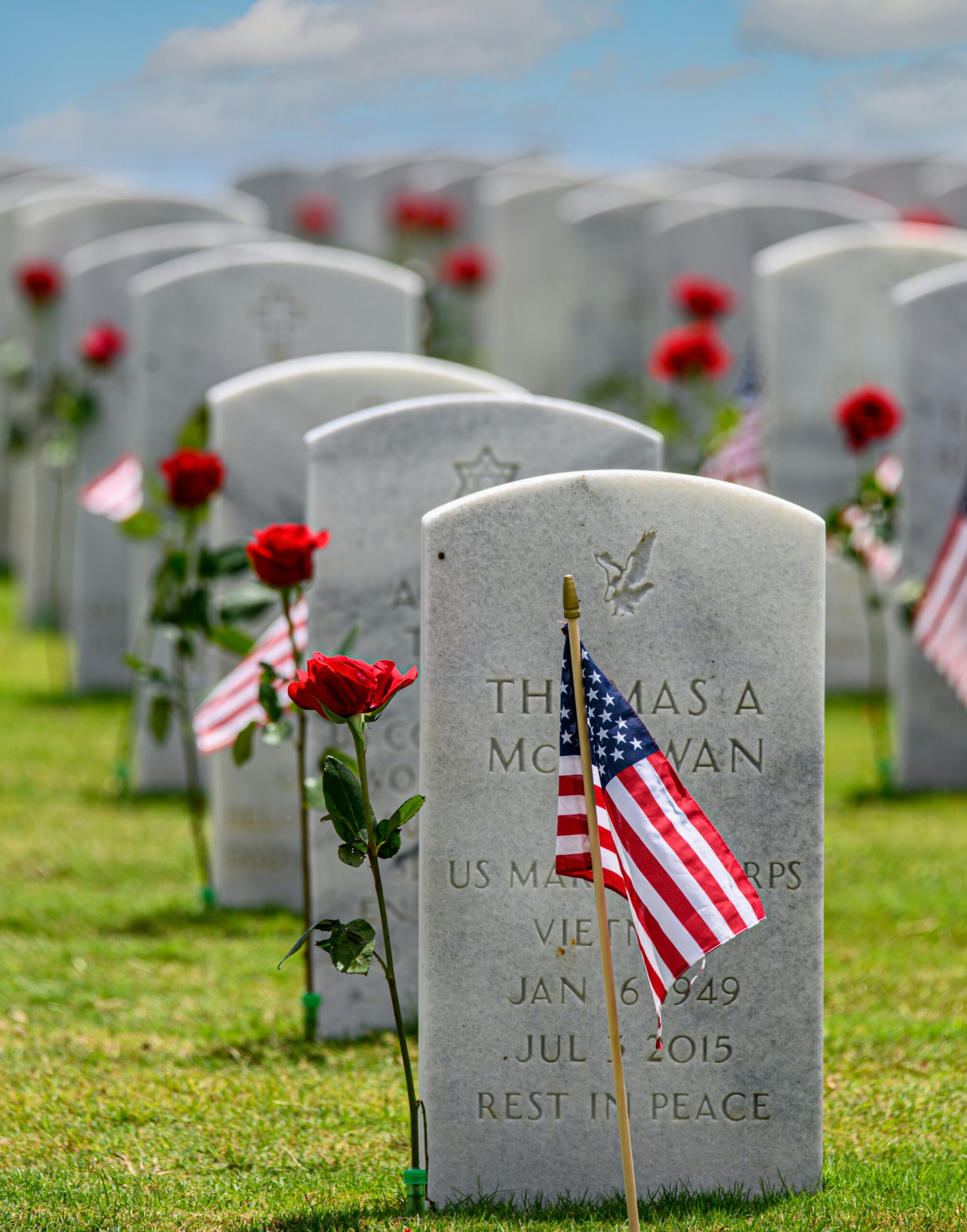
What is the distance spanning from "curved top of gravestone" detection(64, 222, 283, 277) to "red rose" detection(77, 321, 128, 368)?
0.40m

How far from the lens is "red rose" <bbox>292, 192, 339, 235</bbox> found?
574 inches

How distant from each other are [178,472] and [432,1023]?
6.76 ft

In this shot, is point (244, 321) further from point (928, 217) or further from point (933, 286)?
point (928, 217)

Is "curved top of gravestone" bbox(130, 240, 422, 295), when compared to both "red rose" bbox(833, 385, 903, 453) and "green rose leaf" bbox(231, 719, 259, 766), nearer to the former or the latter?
"red rose" bbox(833, 385, 903, 453)

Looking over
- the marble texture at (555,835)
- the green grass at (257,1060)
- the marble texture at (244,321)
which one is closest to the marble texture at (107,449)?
the marble texture at (244,321)

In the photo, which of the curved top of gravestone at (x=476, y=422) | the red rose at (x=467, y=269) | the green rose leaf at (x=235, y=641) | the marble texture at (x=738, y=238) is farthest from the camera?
the red rose at (x=467, y=269)

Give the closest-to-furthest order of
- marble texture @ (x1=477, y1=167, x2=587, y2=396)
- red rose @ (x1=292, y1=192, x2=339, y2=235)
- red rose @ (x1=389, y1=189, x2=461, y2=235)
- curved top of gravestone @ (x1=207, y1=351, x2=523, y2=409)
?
curved top of gravestone @ (x1=207, y1=351, x2=523, y2=409), marble texture @ (x1=477, y1=167, x2=587, y2=396), red rose @ (x1=389, y1=189, x2=461, y2=235), red rose @ (x1=292, y1=192, x2=339, y2=235)

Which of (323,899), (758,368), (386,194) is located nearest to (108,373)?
(758,368)

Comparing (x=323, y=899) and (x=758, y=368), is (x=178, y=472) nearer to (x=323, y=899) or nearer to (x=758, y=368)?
(x=323, y=899)

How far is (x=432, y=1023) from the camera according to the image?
10.2ft

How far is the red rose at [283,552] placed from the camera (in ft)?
11.9

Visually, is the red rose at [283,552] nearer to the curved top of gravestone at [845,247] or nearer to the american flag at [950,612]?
the american flag at [950,612]

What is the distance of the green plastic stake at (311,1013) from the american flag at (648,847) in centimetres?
141

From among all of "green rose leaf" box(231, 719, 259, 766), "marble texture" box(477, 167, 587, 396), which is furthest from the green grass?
"marble texture" box(477, 167, 587, 396)
